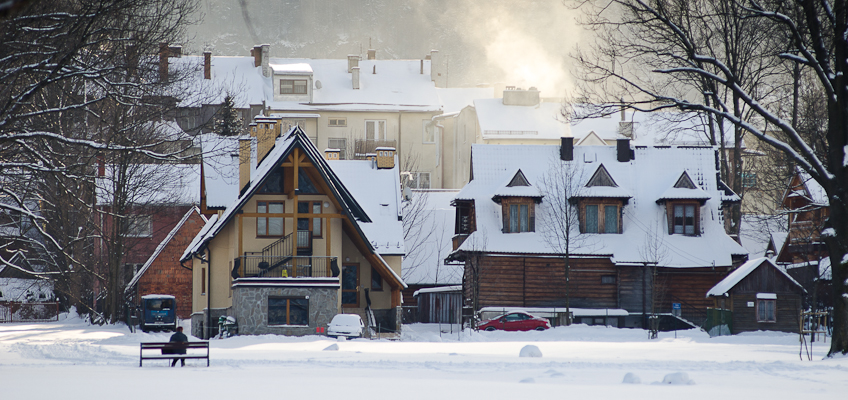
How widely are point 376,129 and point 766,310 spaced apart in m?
45.6

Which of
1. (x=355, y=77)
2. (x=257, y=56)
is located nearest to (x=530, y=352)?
(x=355, y=77)

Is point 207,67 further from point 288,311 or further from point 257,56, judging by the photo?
point 288,311

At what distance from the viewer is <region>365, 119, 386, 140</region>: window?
249 ft

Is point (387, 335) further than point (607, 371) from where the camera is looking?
Yes

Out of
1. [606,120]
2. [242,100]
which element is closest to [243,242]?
[242,100]

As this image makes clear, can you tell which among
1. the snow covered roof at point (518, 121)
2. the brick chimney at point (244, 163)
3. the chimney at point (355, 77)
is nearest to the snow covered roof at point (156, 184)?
the brick chimney at point (244, 163)

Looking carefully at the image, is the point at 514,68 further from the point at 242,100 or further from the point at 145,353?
the point at 145,353

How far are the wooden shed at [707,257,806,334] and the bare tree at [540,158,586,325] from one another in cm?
716

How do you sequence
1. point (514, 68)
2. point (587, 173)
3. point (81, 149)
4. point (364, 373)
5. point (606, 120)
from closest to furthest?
1. point (364, 373)
2. point (81, 149)
3. point (587, 173)
4. point (606, 120)
5. point (514, 68)

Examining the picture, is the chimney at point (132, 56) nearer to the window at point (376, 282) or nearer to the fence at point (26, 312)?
the window at point (376, 282)

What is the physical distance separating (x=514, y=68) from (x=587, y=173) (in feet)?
300

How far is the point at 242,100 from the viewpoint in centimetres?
7112

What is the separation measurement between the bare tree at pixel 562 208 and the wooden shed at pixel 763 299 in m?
7.16

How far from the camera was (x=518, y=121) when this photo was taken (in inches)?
2916
